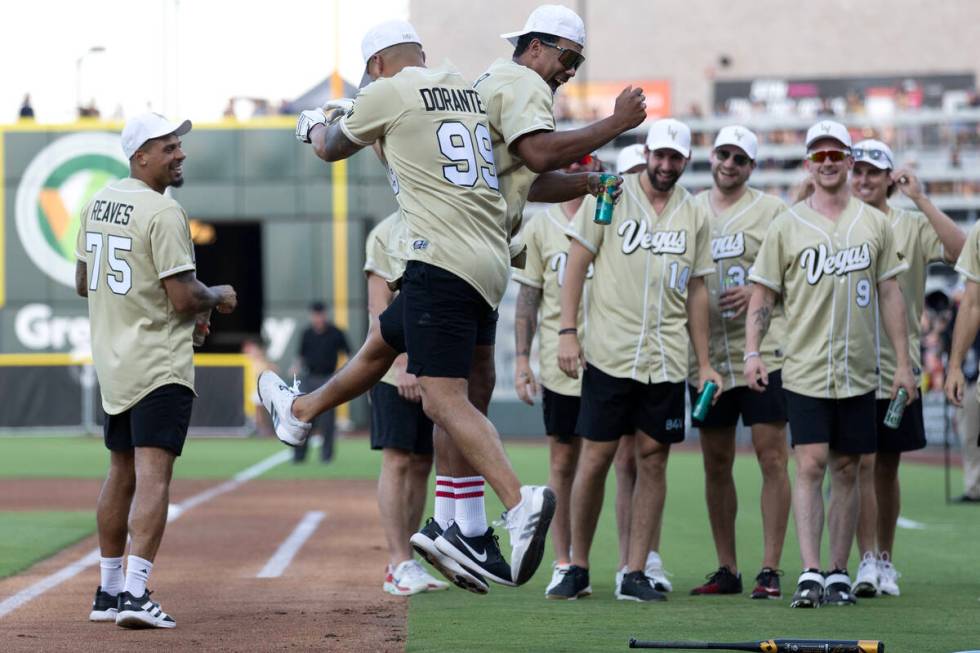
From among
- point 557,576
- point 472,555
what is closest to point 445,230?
point 472,555

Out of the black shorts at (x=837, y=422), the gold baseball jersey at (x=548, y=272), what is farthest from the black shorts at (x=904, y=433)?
the gold baseball jersey at (x=548, y=272)

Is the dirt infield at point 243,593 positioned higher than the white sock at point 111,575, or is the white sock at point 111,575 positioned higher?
the white sock at point 111,575

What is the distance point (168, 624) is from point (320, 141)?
2476mm

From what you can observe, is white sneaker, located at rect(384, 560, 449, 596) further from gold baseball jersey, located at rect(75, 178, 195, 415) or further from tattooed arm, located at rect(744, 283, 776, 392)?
tattooed arm, located at rect(744, 283, 776, 392)

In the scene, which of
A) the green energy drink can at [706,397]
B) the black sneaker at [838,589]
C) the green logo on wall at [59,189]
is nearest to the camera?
the black sneaker at [838,589]

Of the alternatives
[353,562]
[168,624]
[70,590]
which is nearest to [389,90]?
[168,624]

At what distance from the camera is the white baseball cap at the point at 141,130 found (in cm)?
816

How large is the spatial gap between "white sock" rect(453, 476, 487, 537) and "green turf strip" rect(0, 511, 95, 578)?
4.21 metres

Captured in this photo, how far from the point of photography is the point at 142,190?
810cm

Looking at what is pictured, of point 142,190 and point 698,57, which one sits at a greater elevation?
point 698,57

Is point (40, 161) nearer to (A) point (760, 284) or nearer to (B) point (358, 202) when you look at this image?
(B) point (358, 202)

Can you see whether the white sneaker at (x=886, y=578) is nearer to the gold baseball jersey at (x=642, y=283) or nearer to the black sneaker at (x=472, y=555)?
the gold baseball jersey at (x=642, y=283)

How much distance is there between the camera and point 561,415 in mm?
9930

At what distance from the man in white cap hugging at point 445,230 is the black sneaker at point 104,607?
2.09 meters
